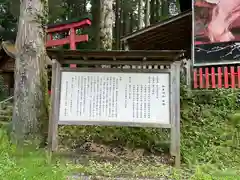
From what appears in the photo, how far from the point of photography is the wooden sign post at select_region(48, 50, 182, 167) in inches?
198

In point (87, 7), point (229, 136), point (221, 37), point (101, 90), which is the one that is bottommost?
point (229, 136)

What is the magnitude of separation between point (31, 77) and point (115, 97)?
187cm

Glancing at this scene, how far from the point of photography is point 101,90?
5.16m

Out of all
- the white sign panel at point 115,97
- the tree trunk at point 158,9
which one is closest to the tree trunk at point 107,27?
the white sign panel at point 115,97

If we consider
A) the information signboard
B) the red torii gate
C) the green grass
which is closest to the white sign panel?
the green grass

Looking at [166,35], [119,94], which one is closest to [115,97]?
[119,94]

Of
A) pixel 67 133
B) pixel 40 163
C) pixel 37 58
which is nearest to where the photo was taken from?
pixel 40 163

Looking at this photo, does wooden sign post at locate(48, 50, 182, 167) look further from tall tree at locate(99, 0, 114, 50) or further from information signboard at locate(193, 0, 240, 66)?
information signboard at locate(193, 0, 240, 66)

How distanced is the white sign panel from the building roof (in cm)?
550

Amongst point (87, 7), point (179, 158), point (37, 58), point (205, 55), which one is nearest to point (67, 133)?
point (37, 58)

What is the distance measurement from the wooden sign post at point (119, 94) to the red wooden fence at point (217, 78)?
10.9ft

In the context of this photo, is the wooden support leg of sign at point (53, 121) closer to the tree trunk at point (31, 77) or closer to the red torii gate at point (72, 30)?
the tree trunk at point (31, 77)

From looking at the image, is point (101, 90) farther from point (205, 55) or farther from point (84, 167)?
point (205, 55)

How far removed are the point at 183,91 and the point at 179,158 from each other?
282 cm
